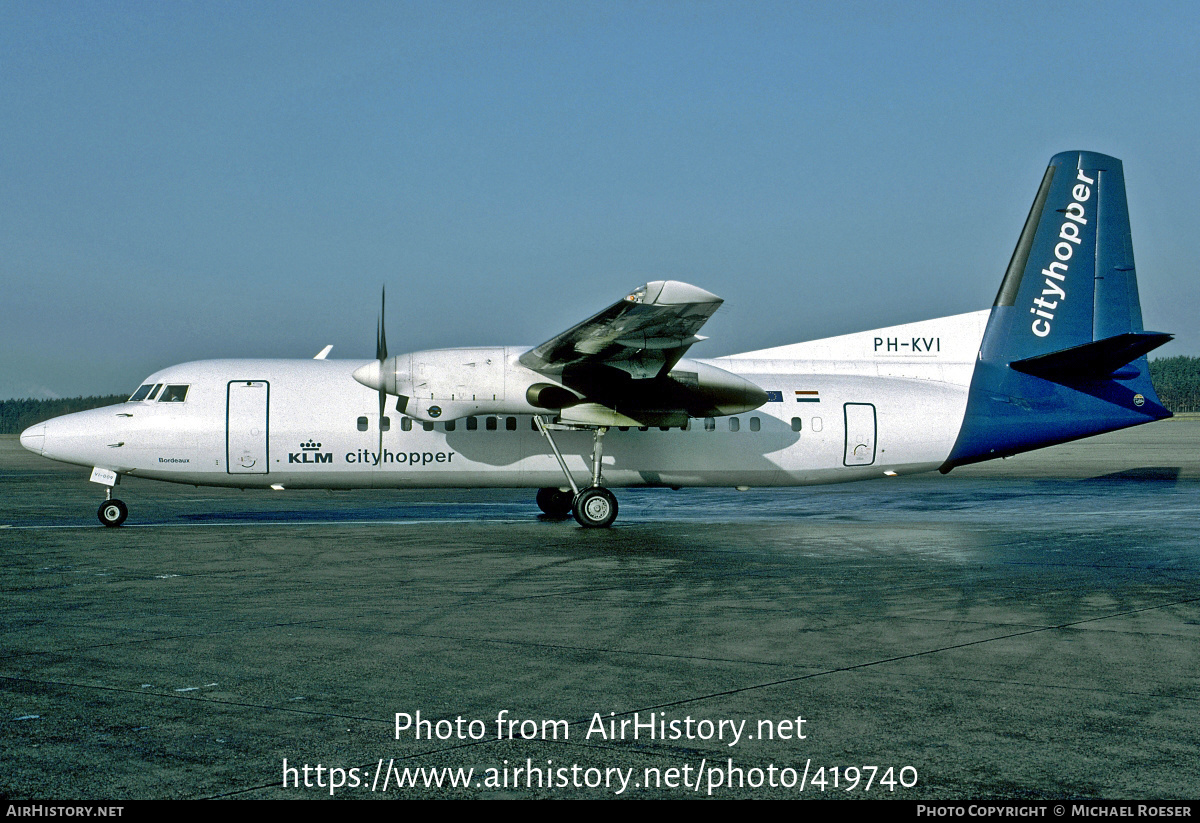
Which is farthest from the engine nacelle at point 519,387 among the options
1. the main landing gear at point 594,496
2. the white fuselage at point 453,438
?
the white fuselage at point 453,438

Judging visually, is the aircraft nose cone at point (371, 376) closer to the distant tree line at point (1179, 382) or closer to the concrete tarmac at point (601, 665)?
the concrete tarmac at point (601, 665)

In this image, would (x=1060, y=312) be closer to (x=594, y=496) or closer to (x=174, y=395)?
(x=594, y=496)

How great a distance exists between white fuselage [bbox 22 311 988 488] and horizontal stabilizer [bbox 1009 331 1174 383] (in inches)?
50.4

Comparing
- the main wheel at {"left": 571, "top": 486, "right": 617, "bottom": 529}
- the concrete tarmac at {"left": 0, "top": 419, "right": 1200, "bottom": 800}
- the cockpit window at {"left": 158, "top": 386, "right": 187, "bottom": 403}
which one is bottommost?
the concrete tarmac at {"left": 0, "top": 419, "right": 1200, "bottom": 800}

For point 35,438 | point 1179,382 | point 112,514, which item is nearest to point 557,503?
point 112,514

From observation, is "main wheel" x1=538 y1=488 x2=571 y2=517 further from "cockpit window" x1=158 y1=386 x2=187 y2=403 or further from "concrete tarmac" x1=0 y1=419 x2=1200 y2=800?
"cockpit window" x1=158 y1=386 x2=187 y2=403

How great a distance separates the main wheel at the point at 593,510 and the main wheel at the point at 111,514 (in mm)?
7667

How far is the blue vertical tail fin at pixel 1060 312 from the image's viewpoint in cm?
1903

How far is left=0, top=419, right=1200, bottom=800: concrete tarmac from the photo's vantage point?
→ 16.4 feet

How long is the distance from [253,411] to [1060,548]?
1322cm

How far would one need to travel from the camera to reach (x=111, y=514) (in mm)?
17469

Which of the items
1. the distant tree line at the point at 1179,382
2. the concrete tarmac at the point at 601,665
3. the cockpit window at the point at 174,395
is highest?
the distant tree line at the point at 1179,382

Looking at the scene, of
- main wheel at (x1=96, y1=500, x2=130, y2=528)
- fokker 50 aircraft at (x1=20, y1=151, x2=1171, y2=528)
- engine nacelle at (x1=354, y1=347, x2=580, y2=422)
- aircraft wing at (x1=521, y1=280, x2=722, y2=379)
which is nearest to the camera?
aircraft wing at (x1=521, y1=280, x2=722, y2=379)

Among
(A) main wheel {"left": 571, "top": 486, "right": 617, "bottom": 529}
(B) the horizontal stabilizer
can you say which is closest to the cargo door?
(A) main wheel {"left": 571, "top": 486, "right": 617, "bottom": 529}
